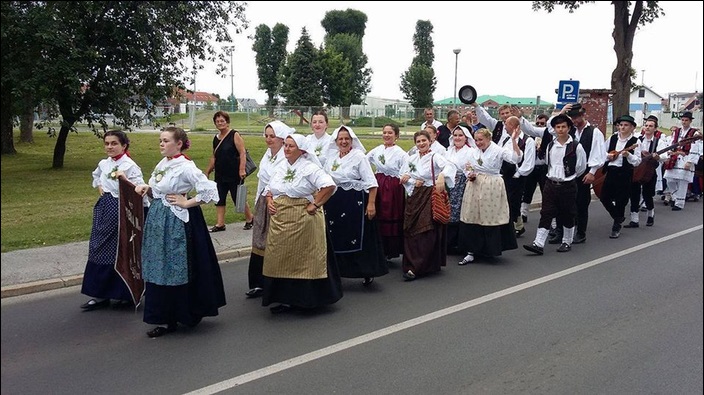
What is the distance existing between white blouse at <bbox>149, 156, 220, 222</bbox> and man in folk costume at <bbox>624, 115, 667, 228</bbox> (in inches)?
306

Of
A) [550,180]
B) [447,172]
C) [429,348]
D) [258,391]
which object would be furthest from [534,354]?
[550,180]

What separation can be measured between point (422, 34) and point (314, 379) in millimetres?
2736

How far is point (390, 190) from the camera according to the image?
6.95 meters

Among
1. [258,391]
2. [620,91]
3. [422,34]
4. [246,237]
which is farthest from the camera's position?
[620,91]

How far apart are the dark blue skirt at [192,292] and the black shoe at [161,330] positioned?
7 cm

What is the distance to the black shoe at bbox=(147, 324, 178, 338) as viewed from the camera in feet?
15.9

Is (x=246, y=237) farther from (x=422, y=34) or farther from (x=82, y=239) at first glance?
(x=422, y=34)

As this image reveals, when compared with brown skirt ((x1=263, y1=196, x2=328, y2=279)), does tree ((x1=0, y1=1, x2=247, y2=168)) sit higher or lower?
higher

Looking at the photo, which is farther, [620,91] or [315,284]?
[620,91]

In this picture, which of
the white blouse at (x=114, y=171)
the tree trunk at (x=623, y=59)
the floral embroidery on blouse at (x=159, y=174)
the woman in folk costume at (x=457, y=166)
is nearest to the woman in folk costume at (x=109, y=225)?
the white blouse at (x=114, y=171)

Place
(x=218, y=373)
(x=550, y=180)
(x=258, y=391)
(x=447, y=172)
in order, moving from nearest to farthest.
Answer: (x=258, y=391) → (x=218, y=373) → (x=447, y=172) → (x=550, y=180)

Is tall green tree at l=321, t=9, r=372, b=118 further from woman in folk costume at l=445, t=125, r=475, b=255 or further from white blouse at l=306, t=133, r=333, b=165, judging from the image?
woman in folk costume at l=445, t=125, r=475, b=255

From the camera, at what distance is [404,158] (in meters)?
6.86

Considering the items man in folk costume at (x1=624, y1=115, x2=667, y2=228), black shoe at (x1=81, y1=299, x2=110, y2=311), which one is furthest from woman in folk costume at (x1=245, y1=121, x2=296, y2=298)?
man in folk costume at (x1=624, y1=115, x2=667, y2=228)
